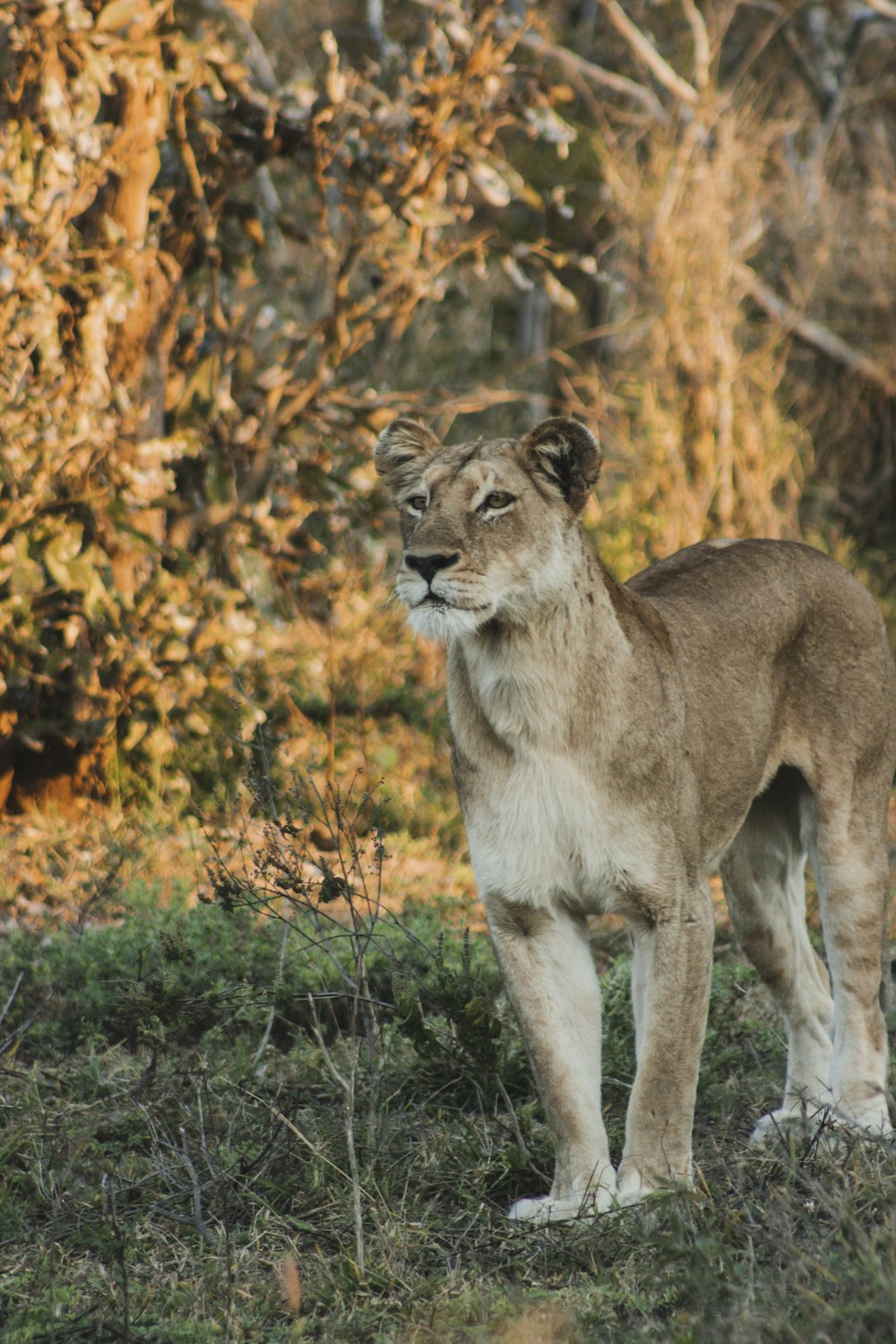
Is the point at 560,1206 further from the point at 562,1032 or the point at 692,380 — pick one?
the point at 692,380

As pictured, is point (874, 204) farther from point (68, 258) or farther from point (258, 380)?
point (68, 258)

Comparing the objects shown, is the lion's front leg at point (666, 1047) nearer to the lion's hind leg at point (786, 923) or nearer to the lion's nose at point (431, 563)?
the lion's hind leg at point (786, 923)

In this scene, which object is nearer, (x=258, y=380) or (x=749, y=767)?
(x=749, y=767)

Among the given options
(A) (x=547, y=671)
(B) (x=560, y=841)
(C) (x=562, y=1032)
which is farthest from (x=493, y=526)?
(C) (x=562, y=1032)

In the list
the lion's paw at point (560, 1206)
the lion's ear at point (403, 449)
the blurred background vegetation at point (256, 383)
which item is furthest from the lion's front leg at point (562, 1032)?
the blurred background vegetation at point (256, 383)

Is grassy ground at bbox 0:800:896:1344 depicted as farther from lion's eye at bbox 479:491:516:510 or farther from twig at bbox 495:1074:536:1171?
lion's eye at bbox 479:491:516:510

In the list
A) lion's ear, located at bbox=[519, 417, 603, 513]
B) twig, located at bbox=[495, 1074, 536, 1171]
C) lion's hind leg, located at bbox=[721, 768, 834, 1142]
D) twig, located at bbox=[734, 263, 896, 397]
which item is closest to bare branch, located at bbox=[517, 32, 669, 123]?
twig, located at bbox=[734, 263, 896, 397]

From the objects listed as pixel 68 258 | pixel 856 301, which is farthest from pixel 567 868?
pixel 856 301

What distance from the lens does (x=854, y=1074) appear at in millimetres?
4273

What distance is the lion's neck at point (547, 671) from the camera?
12.2 feet

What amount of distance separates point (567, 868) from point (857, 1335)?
1373mm

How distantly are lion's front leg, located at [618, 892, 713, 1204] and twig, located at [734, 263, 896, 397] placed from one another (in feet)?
25.0

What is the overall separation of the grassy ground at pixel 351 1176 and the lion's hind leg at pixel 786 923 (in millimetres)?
156

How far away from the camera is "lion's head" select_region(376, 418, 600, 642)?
3.58m
